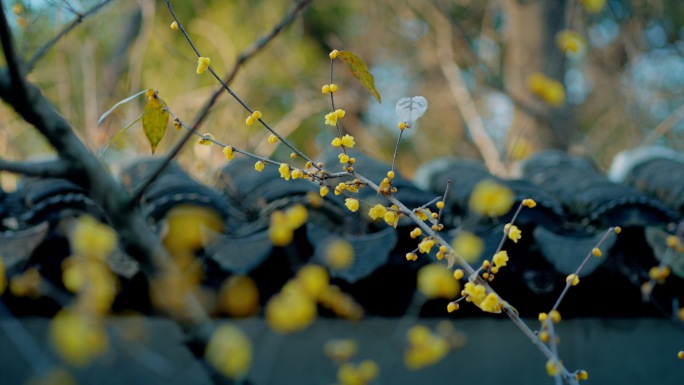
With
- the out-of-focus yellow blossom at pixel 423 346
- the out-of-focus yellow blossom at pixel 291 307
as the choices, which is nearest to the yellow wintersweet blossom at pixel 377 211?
the out-of-focus yellow blossom at pixel 291 307

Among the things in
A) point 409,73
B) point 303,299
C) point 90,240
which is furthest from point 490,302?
point 409,73

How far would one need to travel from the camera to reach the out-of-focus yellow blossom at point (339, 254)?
1.46 meters

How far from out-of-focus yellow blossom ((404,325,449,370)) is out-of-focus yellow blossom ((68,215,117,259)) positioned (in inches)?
28.9

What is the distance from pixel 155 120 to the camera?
3.51 feet

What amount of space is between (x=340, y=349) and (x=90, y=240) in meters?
0.64

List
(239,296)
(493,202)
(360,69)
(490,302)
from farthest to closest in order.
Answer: (239,296) → (493,202) → (360,69) → (490,302)

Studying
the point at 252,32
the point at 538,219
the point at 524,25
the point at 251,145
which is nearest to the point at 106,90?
the point at 251,145

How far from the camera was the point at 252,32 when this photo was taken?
6.83 m

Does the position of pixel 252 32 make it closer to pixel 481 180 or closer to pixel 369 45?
pixel 369 45

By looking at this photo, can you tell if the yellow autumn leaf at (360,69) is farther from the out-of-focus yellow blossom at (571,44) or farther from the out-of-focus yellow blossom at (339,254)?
the out-of-focus yellow blossom at (571,44)

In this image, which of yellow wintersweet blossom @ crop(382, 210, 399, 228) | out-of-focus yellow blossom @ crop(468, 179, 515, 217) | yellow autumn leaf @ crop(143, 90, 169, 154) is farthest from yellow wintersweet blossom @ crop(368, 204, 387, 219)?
out-of-focus yellow blossom @ crop(468, 179, 515, 217)

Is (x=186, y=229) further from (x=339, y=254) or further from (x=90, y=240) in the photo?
(x=339, y=254)

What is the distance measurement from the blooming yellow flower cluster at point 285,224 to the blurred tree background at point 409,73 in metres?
2.94

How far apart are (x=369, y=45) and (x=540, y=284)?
18.5ft
